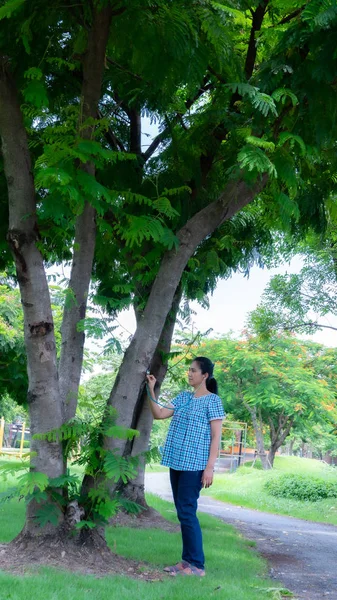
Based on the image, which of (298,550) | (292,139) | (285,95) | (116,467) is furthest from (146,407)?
(285,95)

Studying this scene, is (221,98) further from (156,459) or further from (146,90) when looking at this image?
(156,459)

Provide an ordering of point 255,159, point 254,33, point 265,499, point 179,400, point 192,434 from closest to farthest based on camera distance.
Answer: point 255,159, point 192,434, point 179,400, point 254,33, point 265,499

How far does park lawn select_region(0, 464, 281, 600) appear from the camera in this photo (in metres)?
4.58

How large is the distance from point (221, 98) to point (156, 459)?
3.99 metres

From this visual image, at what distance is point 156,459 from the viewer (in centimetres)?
627

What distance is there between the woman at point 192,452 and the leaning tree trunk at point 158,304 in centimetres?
29

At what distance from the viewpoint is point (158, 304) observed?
643cm

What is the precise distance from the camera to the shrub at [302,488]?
20.6 meters

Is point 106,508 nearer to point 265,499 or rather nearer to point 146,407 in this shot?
point 146,407

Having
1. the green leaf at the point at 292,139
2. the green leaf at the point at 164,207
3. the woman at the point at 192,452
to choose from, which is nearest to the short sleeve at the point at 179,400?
the woman at the point at 192,452

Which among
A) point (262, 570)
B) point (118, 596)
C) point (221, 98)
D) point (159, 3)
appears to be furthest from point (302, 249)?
point (118, 596)

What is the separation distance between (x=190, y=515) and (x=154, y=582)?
0.66 meters

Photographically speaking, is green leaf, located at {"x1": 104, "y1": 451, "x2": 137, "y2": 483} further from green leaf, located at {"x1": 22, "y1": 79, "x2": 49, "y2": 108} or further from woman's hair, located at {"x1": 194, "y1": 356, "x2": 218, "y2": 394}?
green leaf, located at {"x1": 22, "y1": 79, "x2": 49, "y2": 108}

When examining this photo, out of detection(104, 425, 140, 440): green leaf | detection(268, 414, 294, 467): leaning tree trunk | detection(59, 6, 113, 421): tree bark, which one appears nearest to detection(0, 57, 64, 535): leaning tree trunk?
detection(59, 6, 113, 421): tree bark
